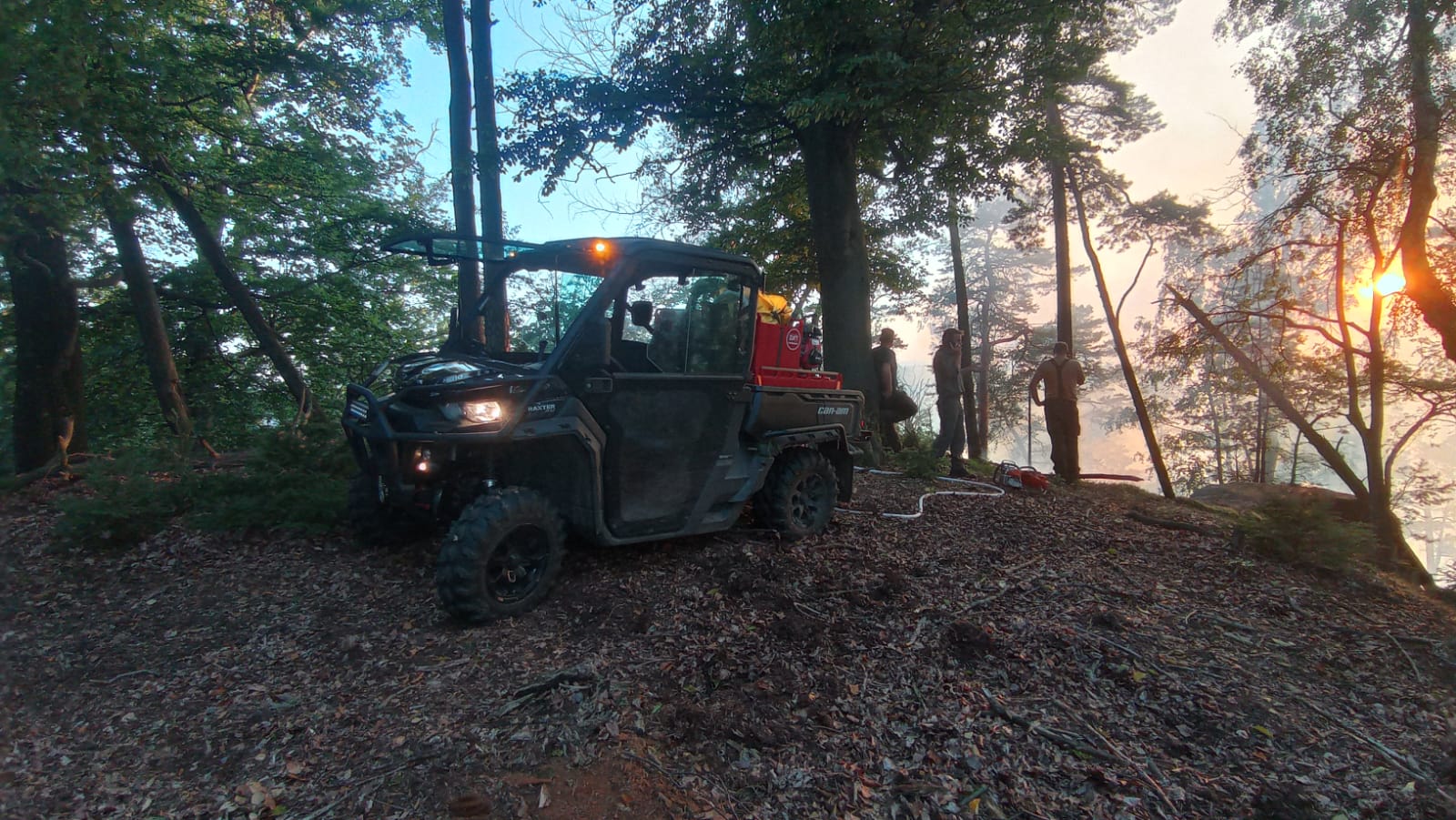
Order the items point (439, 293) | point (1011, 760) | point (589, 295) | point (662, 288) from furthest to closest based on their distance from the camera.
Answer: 1. point (439, 293)
2. point (662, 288)
3. point (589, 295)
4. point (1011, 760)

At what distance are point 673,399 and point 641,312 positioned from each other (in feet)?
2.05

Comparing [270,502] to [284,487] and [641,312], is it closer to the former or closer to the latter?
[284,487]

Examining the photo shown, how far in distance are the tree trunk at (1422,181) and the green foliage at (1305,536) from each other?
4790 millimetres

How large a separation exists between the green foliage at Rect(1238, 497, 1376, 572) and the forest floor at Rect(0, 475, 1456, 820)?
8.6 inches

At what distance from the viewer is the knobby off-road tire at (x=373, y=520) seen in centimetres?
425

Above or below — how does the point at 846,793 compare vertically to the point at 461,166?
below

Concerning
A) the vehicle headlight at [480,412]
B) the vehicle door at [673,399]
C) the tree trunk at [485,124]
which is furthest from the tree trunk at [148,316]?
the vehicle door at [673,399]

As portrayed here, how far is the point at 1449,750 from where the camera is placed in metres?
2.54

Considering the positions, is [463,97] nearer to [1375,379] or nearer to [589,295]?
[589,295]

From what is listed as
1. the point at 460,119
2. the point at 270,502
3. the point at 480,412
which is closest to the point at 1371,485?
the point at 480,412

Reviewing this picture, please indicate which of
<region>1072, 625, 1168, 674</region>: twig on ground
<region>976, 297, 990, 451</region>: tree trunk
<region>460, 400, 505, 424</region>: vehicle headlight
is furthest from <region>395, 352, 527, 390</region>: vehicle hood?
<region>976, 297, 990, 451</region>: tree trunk

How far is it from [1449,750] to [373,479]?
570cm

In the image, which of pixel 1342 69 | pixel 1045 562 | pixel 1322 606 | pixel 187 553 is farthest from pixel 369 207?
pixel 1342 69

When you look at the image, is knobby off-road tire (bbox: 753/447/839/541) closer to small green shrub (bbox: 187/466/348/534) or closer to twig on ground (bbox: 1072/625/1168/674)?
twig on ground (bbox: 1072/625/1168/674)
